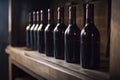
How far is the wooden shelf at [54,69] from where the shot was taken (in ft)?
2.91

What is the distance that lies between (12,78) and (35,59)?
863 millimetres

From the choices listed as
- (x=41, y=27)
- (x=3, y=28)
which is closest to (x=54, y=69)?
(x=41, y=27)

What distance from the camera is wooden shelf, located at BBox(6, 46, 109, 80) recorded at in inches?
34.9

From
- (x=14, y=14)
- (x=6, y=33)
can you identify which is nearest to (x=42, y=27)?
(x=14, y=14)

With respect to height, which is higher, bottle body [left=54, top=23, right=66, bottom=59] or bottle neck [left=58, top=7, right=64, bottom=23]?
bottle neck [left=58, top=7, right=64, bottom=23]

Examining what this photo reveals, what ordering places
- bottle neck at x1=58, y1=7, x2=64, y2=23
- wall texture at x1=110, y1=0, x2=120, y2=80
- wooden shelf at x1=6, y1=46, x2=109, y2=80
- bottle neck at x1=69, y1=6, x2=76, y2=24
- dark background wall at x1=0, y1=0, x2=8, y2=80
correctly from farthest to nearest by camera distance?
dark background wall at x1=0, y1=0, x2=8, y2=80
bottle neck at x1=58, y1=7, x2=64, y2=23
bottle neck at x1=69, y1=6, x2=76, y2=24
wooden shelf at x1=6, y1=46, x2=109, y2=80
wall texture at x1=110, y1=0, x2=120, y2=80

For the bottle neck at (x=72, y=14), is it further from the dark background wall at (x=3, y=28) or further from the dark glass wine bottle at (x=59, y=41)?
the dark background wall at (x=3, y=28)

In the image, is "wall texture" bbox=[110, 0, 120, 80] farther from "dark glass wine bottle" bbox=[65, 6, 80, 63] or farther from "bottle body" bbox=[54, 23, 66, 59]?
"bottle body" bbox=[54, 23, 66, 59]

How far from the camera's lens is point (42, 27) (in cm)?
166

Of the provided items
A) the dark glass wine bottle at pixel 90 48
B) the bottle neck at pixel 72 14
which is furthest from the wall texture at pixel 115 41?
the bottle neck at pixel 72 14

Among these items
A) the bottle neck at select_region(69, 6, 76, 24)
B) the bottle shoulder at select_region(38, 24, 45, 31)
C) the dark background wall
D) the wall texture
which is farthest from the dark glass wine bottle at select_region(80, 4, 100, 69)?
the dark background wall

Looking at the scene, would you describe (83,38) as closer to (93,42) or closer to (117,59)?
(93,42)

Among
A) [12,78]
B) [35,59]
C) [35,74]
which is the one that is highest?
[35,59]

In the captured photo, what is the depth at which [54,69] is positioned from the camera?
3.74 feet
